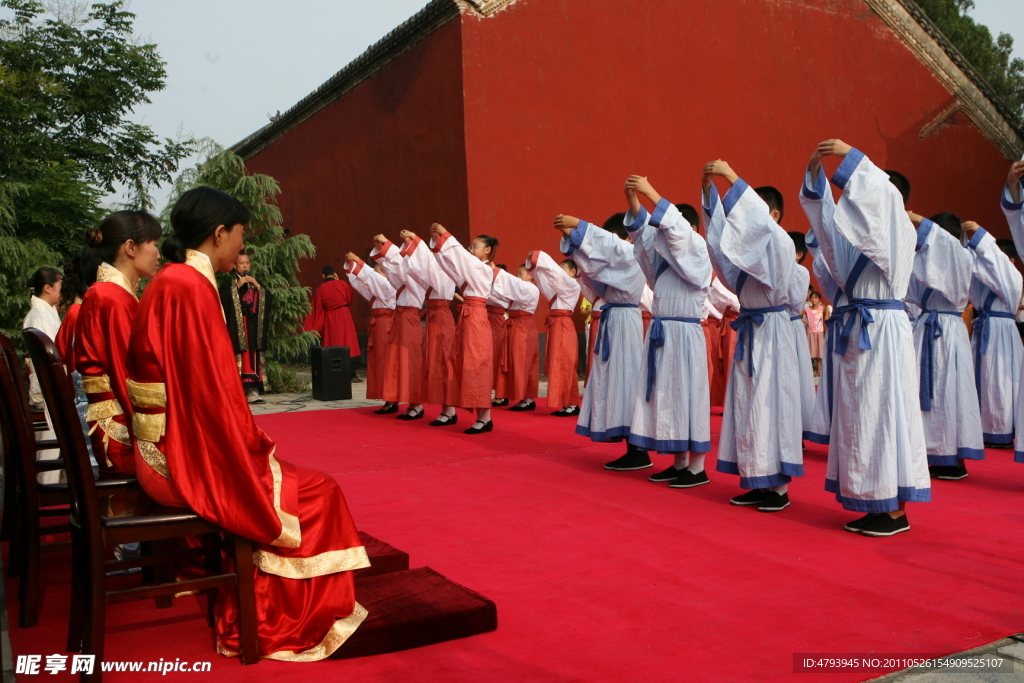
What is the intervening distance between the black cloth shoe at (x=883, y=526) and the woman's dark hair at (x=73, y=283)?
138 inches

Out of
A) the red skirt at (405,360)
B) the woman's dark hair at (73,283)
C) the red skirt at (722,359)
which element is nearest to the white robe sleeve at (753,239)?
the woman's dark hair at (73,283)

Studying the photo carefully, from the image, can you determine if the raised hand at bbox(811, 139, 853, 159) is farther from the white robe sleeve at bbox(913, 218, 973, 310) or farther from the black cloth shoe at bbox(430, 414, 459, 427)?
the black cloth shoe at bbox(430, 414, 459, 427)

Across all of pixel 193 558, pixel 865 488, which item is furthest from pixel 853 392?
pixel 193 558

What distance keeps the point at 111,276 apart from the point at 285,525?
149 centimetres

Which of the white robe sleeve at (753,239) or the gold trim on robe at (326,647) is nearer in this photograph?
the gold trim on robe at (326,647)

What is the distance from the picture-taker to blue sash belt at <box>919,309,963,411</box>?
17.5 ft

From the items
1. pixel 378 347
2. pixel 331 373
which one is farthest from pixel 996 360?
pixel 331 373

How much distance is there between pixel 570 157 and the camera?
12633 mm

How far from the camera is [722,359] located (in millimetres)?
8531

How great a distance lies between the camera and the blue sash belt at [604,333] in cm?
559

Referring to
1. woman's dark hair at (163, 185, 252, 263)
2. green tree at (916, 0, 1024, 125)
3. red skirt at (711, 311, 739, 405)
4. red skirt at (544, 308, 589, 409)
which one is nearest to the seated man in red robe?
red skirt at (544, 308, 589, 409)

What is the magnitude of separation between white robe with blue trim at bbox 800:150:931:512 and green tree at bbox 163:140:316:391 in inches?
352

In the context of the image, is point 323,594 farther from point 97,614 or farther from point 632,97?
point 632,97

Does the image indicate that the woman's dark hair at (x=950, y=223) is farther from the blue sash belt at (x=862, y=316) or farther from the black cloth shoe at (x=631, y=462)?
the black cloth shoe at (x=631, y=462)
